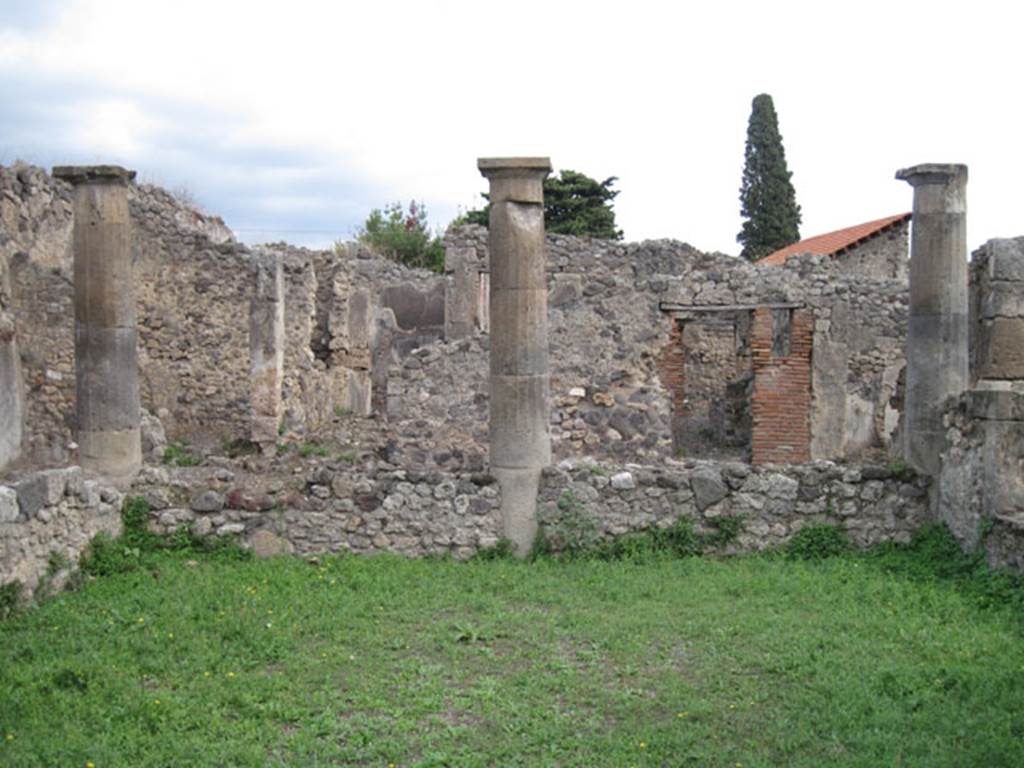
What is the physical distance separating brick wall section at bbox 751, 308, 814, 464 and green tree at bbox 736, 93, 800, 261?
61.7 ft

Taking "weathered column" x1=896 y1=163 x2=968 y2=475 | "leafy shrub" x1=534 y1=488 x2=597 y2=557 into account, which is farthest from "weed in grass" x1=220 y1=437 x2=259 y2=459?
"weathered column" x1=896 y1=163 x2=968 y2=475

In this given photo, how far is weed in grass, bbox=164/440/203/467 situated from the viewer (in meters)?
12.2

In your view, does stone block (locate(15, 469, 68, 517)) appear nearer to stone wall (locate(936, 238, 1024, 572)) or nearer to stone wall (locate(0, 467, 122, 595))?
stone wall (locate(0, 467, 122, 595))

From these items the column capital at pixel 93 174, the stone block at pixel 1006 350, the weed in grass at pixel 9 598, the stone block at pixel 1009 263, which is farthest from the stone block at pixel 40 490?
the stone block at pixel 1009 263

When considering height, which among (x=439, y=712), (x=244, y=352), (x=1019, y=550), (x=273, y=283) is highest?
(x=273, y=283)

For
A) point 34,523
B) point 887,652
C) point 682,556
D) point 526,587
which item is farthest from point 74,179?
point 887,652

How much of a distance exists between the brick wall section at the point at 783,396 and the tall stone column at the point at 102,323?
8.83 m

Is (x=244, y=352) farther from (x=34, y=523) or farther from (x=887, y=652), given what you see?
(x=887, y=652)

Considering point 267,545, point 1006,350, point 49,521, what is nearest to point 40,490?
point 49,521

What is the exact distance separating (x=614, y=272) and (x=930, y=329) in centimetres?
475

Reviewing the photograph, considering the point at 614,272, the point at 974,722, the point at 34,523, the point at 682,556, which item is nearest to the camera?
the point at 974,722

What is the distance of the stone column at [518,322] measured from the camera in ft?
28.8

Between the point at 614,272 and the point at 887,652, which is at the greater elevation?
the point at 614,272

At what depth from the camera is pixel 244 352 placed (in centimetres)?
1512
